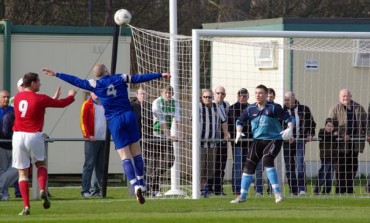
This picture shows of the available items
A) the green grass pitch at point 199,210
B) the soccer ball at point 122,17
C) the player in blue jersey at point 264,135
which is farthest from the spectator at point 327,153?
the soccer ball at point 122,17

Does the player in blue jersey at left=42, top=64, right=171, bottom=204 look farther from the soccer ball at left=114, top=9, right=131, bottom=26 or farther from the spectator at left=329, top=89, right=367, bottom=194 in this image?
the spectator at left=329, top=89, right=367, bottom=194

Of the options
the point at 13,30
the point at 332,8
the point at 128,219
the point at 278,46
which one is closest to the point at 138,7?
the point at 332,8

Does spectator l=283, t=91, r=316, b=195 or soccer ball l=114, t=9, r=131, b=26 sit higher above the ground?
soccer ball l=114, t=9, r=131, b=26

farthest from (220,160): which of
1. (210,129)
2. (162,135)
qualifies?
(162,135)

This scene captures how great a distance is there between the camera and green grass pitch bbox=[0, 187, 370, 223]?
1559cm

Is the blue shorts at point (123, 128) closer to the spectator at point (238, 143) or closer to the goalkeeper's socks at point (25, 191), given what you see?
the goalkeeper's socks at point (25, 191)

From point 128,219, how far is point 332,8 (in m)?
26.2

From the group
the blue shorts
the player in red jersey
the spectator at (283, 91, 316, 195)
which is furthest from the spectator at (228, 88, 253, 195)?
the player in red jersey

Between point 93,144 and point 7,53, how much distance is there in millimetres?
4969

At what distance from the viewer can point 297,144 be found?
853 inches

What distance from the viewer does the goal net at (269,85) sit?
20156 millimetres

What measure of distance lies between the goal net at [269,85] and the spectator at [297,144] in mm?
22

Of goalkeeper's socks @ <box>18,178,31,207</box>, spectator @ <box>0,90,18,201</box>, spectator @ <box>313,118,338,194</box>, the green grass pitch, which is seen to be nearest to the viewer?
the green grass pitch

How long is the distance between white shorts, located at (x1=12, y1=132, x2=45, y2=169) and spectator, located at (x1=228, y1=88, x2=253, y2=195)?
205 inches
